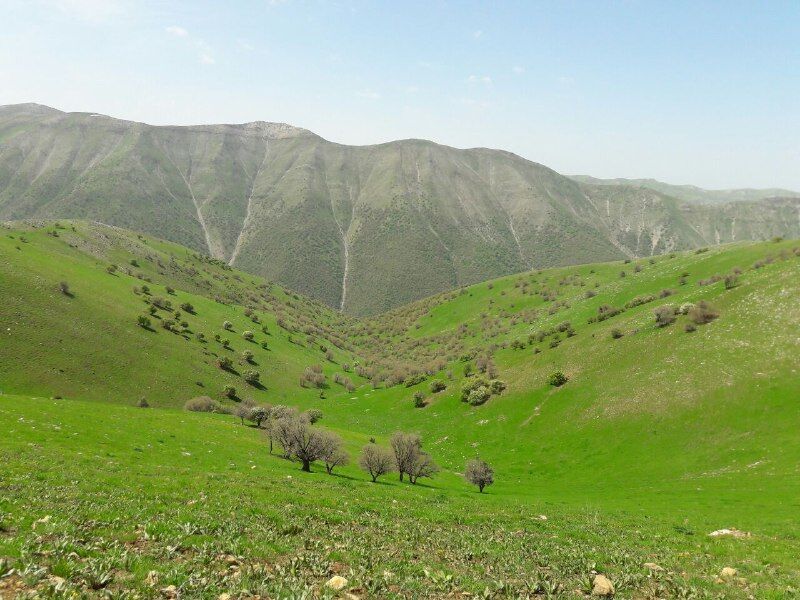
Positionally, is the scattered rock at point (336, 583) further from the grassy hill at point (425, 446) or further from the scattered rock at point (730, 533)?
the scattered rock at point (730, 533)

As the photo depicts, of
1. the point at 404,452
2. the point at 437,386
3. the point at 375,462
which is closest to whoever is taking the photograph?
the point at 375,462

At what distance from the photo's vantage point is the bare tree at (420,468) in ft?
164

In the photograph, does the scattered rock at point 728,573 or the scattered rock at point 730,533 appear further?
the scattered rock at point 730,533

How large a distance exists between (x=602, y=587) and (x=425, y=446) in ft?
213

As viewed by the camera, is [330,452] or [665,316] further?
[665,316]


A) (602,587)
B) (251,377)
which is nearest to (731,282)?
(602,587)

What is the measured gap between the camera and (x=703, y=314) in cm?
7156

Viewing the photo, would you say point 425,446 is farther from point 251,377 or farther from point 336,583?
point 336,583

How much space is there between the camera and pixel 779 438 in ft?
156

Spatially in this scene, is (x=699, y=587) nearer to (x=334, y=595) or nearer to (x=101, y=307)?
(x=334, y=595)

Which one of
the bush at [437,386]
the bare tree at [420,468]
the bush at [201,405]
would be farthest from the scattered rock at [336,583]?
the bush at [437,386]

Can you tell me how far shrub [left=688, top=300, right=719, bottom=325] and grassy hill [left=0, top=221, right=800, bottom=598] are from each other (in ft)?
1.97

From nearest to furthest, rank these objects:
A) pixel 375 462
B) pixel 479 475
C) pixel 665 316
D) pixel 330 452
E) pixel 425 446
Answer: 1. pixel 330 452
2. pixel 375 462
3. pixel 479 475
4. pixel 425 446
5. pixel 665 316

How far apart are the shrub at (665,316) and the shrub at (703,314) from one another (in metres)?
4.52
